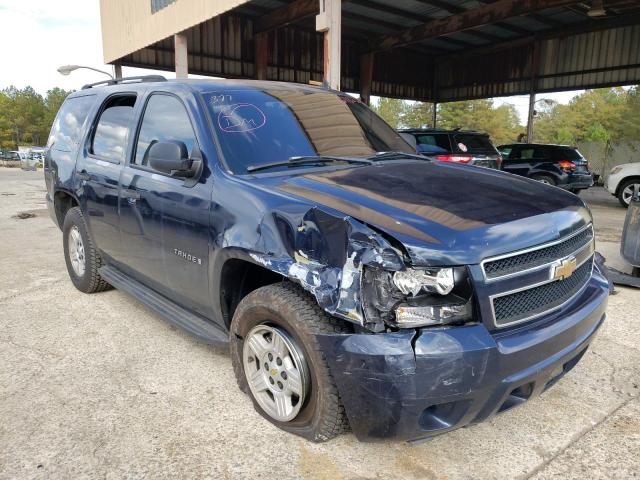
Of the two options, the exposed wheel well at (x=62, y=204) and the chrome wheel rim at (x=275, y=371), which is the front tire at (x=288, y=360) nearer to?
the chrome wheel rim at (x=275, y=371)

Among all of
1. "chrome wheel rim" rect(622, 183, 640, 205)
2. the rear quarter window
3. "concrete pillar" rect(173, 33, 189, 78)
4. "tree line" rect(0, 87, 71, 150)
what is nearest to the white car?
"chrome wheel rim" rect(622, 183, 640, 205)

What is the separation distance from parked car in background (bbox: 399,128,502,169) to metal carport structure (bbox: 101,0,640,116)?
19.0ft

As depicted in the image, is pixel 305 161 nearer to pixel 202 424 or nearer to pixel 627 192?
pixel 202 424

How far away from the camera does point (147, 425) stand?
2574 millimetres

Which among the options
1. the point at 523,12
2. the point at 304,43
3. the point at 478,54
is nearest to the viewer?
the point at 523,12

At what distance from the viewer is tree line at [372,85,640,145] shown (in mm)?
60531

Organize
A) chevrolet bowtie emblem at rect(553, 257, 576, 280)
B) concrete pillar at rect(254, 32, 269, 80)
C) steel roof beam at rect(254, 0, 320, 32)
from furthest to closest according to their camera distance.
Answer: concrete pillar at rect(254, 32, 269, 80) → steel roof beam at rect(254, 0, 320, 32) → chevrolet bowtie emblem at rect(553, 257, 576, 280)

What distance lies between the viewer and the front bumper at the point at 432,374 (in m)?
1.87

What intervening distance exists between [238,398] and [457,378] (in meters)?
1.44

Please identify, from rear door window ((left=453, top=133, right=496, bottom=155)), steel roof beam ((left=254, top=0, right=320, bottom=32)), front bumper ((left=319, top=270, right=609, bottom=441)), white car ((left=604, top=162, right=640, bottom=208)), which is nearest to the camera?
front bumper ((left=319, top=270, right=609, bottom=441))

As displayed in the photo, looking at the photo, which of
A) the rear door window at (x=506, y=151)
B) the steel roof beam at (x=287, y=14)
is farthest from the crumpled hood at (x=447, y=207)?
the steel roof beam at (x=287, y=14)

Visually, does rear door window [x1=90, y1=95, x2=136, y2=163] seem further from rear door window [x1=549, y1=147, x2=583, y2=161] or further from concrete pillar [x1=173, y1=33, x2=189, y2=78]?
rear door window [x1=549, y1=147, x2=583, y2=161]

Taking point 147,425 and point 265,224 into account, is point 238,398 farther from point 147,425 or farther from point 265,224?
point 265,224

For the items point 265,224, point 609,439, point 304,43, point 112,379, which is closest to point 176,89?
point 265,224
